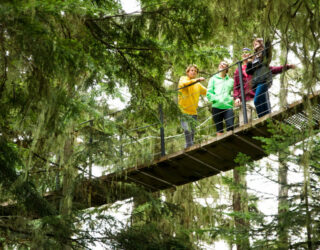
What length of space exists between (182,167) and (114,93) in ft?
5.07

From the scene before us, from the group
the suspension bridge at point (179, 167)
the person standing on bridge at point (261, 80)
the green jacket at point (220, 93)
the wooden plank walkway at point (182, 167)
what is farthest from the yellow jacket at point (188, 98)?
the person standing on bridge at point (261, 80)

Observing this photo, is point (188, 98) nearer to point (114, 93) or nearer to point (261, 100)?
point (261, 100)

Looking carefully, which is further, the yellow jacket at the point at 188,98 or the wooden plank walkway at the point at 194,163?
the yellow jacket at the point at 188,98

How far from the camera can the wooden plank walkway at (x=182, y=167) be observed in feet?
18.1

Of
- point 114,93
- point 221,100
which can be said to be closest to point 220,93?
point 221,100

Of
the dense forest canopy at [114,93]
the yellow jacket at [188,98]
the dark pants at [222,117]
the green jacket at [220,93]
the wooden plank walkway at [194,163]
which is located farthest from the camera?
the yellow jacket at [188,98]

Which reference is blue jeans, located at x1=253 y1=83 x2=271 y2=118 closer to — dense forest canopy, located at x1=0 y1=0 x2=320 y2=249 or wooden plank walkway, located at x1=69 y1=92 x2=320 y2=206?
wooden plank walkway, located at x1=69 y1=92 x2=320 y2=206

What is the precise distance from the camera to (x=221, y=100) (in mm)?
6090

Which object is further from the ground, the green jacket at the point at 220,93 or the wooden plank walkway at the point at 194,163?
the green jacket at the point at 220,93

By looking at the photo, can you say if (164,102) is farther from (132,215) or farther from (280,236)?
(132,215)

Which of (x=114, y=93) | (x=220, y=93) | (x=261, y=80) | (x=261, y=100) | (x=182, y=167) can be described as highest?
(x=220, y=93)

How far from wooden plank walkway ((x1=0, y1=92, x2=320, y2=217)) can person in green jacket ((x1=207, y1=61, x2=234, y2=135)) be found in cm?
28

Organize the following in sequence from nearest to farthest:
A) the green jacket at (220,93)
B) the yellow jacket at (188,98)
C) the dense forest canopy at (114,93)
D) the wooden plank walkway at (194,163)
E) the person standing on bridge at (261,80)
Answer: the dense forest canopy at (114,93) < the wooden plank walkway at (194,163) < the person standing on bridge at (261,80) < the green jacket at (220,93) < the yellow jacket at (188,98)

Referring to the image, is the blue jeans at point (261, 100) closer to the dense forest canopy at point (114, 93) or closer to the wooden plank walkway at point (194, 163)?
the wooden plank walkway at point (194, 163)
